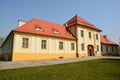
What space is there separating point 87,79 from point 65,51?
20223 mm

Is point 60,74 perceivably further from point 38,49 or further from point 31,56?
point 38,49

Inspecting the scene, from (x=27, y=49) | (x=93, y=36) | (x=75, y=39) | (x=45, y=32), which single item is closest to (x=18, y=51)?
(x=27, y=49)

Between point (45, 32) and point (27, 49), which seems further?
point (45, 32)

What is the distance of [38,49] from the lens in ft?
76.4

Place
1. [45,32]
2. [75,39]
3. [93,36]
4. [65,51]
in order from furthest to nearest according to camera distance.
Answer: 1. [93,36]
2. [75,39]
3. [65,51]
4. [45,32]

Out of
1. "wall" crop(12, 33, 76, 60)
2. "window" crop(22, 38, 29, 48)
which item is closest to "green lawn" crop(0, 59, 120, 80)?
"wall" crop(12, 33, 76, 60)

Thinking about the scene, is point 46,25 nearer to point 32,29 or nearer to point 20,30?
point 32,29

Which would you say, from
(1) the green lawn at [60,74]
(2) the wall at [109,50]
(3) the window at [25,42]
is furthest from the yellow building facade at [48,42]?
(1) the green lawn at [60,74]

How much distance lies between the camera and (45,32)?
82.9 ft

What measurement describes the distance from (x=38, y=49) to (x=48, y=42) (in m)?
2.60

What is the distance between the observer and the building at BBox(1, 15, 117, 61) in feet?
70.7

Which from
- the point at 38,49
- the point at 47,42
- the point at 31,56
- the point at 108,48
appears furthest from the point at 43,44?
the point at 108,48

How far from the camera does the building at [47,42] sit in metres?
21.5

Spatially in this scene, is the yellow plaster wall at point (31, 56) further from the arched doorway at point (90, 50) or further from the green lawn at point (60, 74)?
the green lawn at point (60, 74)
